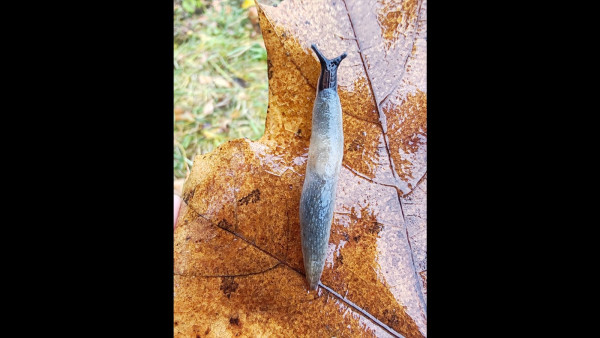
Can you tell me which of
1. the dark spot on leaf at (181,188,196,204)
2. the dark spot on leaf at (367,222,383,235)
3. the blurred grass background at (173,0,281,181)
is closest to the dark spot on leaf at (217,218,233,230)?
the dark spot on leaf at (181,188,196,204)

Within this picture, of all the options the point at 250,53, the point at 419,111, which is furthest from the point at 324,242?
the point at 250,53

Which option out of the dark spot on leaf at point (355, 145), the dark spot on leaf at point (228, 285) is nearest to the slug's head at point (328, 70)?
the dark spot on leaf at point (355, 145)

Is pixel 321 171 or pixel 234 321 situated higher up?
pixel 321 171

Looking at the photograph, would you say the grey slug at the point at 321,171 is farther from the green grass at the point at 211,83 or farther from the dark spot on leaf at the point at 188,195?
the green grass at the point at 211,83

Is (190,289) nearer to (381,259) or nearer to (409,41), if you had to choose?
(381,259)

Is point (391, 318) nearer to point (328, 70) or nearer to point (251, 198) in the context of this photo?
point (251, 198)

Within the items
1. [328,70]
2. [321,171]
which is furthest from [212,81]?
[321,171]
